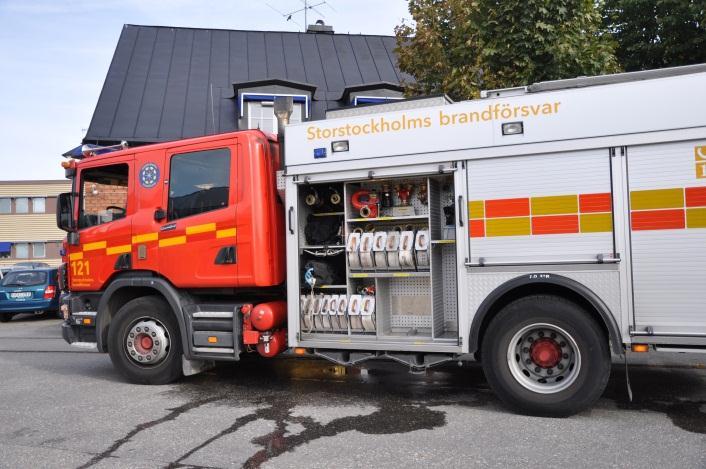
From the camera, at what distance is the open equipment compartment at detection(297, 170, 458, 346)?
6.13 m

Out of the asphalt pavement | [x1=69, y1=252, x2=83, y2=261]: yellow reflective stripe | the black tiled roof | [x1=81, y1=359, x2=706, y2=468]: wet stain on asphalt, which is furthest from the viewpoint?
the black tiled roof

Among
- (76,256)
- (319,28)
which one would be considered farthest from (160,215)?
(319,28)

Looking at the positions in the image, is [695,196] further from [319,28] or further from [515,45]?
[319,28]

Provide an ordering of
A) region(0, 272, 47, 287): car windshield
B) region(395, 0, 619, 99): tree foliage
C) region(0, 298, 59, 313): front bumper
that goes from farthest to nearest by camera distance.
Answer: region(0, 272, 47, 287): car windshield < region(0, 298, 59, 313): front bumper < region(395, 0, 619, 99): tree foliage

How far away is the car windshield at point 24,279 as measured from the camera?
17.0 metres

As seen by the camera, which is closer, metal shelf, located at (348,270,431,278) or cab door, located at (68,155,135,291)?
metal shelf, located at (348,270,431,278)

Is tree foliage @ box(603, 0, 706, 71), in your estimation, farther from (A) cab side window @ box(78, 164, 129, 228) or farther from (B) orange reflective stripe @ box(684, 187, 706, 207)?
(A) cab side window @ box(78, 164, 129, 228)

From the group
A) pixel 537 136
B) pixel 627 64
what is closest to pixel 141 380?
pixel 537 136

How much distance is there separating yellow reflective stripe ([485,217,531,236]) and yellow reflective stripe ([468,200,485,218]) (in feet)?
0.30

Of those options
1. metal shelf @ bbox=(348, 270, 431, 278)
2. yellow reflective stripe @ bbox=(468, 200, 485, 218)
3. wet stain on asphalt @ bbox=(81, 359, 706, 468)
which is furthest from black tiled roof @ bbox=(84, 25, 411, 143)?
yellow reflective stripe @ bbox=(468, 200, 485, 218)

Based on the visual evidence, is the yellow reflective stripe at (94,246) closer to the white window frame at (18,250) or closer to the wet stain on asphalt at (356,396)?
the wet stain on asphalt at (356,396)

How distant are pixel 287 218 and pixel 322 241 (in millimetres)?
479

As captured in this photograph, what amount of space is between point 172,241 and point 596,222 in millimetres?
4392

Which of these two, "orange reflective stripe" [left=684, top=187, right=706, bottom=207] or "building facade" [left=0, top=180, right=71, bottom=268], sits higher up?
"building facade" [left=0, top=180, right=71, bottom=268]
